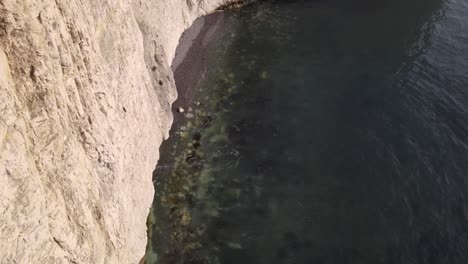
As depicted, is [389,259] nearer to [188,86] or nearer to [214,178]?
[214,178]

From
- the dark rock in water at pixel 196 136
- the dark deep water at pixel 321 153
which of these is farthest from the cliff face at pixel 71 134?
the dark rock in water at pixel 196 136

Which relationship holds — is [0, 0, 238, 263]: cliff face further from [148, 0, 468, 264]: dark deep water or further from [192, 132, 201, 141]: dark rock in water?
[192, 132, 201, 141]: dark rock in water

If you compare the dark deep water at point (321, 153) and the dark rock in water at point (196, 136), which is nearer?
the dark deep water at point (321, 153)

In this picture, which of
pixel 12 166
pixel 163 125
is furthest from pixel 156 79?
pixel 12 166

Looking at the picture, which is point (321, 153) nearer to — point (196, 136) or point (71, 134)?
point (196, 136)

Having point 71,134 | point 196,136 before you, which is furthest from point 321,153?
point 71,134

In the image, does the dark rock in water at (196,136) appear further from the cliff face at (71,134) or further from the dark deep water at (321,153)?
the cliff face at (71,134)

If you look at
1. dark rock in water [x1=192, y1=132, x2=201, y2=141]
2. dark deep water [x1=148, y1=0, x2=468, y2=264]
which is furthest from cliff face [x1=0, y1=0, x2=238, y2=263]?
dark rock in water [x1=192, y1=132, x2=201, y2=141]
